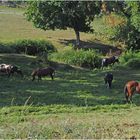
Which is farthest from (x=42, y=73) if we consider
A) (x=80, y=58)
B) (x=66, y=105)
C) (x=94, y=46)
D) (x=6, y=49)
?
(x=94, y=46)

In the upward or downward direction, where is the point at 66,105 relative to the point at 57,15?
downward

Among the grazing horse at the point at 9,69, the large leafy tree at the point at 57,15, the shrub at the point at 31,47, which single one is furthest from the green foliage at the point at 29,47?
the grazing horse at the point at 9,69

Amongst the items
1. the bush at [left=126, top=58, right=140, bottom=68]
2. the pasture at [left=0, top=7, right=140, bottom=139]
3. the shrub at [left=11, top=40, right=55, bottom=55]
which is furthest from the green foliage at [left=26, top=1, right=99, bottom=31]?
the pasture at [left=0, top=7, right=140, bottom=139]

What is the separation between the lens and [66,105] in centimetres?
1939

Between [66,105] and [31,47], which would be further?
[31,47]

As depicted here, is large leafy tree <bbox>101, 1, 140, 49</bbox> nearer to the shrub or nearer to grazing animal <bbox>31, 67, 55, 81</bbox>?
the shrub

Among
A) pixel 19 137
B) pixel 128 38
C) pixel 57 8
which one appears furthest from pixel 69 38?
pixel 19 137

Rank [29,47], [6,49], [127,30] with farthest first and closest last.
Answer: [127,30] < [29,47] < [6,49]

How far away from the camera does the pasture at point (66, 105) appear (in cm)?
1113

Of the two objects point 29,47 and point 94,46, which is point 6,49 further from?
point 94,46

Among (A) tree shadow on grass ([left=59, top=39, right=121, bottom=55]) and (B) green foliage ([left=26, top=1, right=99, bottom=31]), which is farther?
(A) tree shadow on grass ([left=59, top=39, right=121, bottom=55])

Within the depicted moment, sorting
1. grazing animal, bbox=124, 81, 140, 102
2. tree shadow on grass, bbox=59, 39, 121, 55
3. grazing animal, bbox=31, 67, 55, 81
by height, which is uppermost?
grazing animal, bbox=124, 81, 140, 102

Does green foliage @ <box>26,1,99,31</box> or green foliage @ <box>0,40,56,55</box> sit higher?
green foliage @ <box>26,1,99,31</box>

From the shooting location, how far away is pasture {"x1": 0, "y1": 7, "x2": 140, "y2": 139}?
11.1 m
